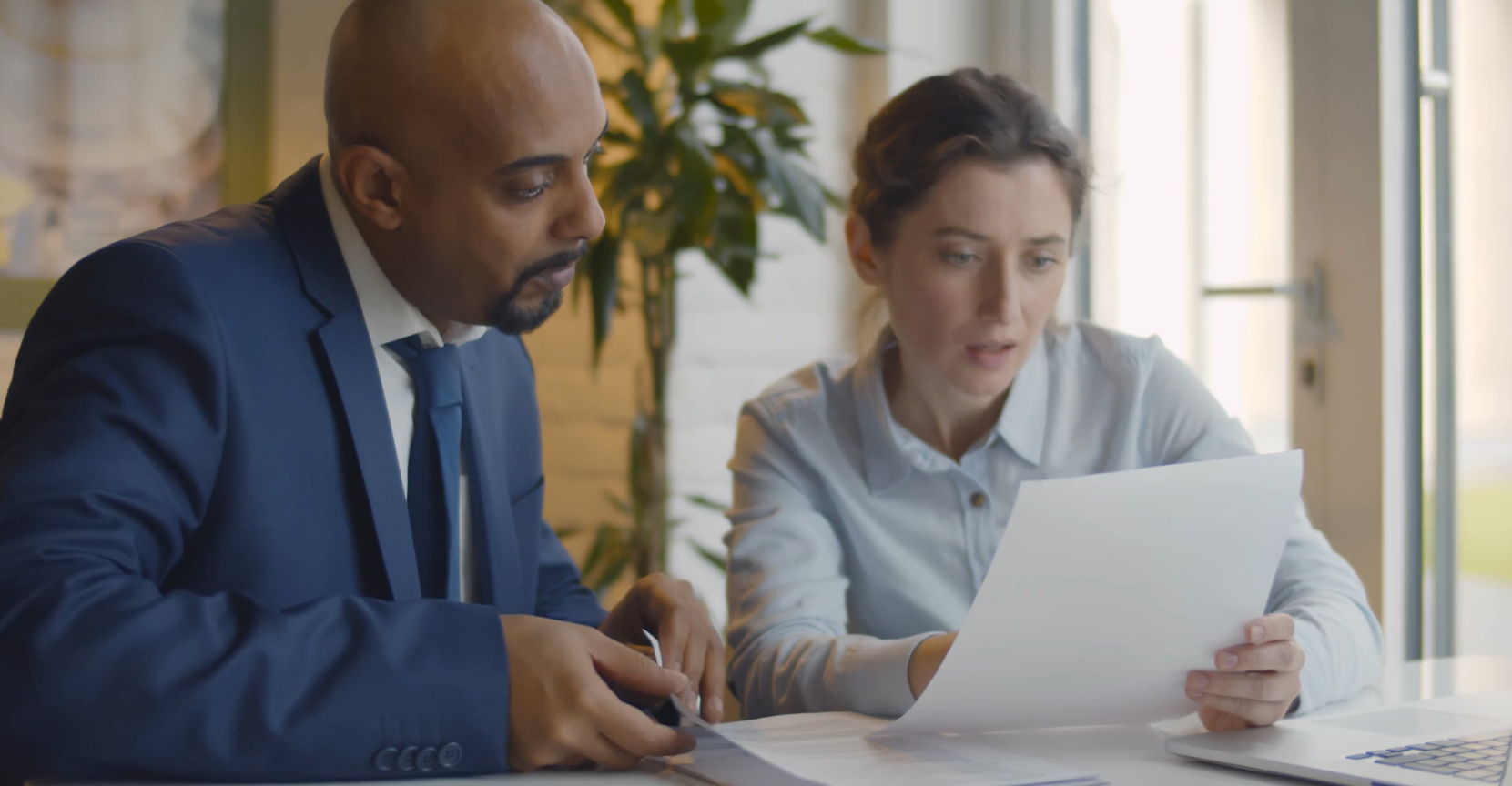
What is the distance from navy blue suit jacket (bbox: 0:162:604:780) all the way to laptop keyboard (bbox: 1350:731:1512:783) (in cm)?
63

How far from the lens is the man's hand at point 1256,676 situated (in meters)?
0.98

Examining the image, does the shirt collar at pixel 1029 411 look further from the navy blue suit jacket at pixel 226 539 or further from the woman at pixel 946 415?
the navy blue suit jacket at pixel 226 539

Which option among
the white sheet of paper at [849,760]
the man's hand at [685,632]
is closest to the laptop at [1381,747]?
the white sheet of paper at [849,760]

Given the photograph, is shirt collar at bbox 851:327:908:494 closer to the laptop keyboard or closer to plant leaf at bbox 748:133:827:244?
the laptop keyboard

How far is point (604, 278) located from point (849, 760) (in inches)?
64.5

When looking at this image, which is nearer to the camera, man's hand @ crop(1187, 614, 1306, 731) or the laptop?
the laptop

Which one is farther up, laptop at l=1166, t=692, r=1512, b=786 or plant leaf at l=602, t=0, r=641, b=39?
plant leaf at l=602, t=0, r=641, b=39

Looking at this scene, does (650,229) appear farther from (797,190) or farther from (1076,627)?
(1076,627)

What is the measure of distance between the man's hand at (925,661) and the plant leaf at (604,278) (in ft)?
4.74

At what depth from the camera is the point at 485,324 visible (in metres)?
1.25

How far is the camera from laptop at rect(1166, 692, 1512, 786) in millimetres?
863

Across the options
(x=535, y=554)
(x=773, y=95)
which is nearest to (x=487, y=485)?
(x=535, y=554)

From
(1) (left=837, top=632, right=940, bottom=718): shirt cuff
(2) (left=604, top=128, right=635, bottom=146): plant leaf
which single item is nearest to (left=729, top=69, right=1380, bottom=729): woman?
(1) (left=837, top=632, right=940, bottom=718): shirt cuff

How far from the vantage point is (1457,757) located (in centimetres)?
91
